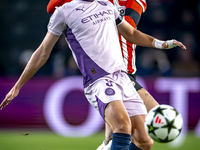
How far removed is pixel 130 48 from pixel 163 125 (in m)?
1.48

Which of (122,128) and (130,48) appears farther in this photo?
(130,48)

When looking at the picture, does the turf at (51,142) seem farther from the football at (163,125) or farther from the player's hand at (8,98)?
the football at (163,125)

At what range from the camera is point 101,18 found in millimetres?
3990

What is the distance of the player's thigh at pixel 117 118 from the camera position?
140 inches

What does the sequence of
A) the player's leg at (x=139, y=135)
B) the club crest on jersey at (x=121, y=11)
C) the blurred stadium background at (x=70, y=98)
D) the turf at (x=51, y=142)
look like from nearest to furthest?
1. the player's leg at (x=139, y=135)
2. the club crest on jersey at (x=121, y=11)
3. the turf at (x=51, y=142)
4. the blurred stadium background at (x=70, y=98)

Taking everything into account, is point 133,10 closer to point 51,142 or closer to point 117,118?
point 117,118

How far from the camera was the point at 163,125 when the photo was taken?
148 inches

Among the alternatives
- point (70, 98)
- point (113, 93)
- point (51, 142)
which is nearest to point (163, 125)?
point (113, 93)

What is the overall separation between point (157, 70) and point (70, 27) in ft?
16.4

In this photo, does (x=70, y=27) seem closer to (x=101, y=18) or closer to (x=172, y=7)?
(x=101, y=18)

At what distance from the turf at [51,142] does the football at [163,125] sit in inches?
117

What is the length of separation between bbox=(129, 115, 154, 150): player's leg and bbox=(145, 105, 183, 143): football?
36 cm

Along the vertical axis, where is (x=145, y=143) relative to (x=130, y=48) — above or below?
below

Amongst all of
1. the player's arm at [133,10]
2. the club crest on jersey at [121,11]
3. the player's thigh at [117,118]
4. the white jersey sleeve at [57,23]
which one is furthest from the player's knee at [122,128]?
the club crest on jersey at [121,11]
